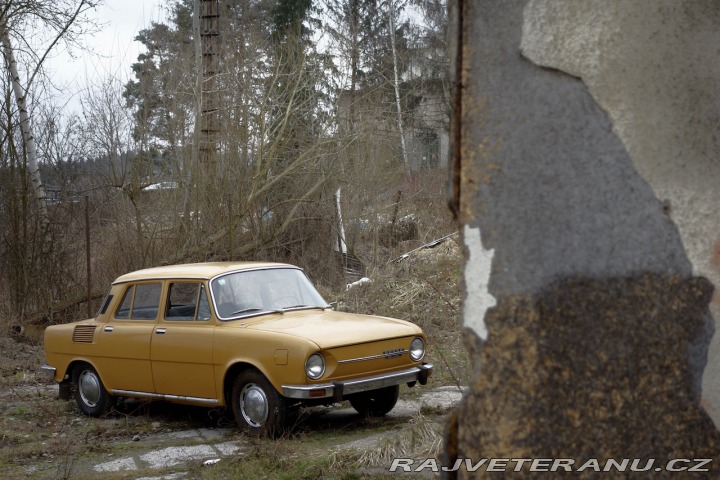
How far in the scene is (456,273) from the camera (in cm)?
1574

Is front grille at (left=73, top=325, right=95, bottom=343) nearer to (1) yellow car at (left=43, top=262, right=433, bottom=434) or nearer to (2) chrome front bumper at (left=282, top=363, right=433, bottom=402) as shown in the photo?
(1) yellow car at (left=43, top=262, right=433, bottom=434)

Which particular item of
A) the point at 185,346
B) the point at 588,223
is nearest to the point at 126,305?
the point at 185,346

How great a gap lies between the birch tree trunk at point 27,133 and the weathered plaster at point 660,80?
52.8 feet

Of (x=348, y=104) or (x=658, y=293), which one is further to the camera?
(x=348, y=104)

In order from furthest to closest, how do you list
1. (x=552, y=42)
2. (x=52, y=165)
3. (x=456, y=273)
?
(x=52, y=165) → (x=456, y=273) → (x=552, y=42)

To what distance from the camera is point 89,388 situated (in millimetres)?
9273

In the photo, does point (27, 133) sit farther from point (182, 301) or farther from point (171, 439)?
point (171, 439)

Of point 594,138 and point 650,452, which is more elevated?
point 594,138

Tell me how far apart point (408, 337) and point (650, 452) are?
5.86m

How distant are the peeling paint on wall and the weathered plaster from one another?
16.9 inches

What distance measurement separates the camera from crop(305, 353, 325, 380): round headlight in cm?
720

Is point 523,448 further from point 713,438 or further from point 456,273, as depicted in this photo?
point 456,273

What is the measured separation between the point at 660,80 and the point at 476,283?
0.68 meters

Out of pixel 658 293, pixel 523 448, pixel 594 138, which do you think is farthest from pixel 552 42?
pixel 523 448
